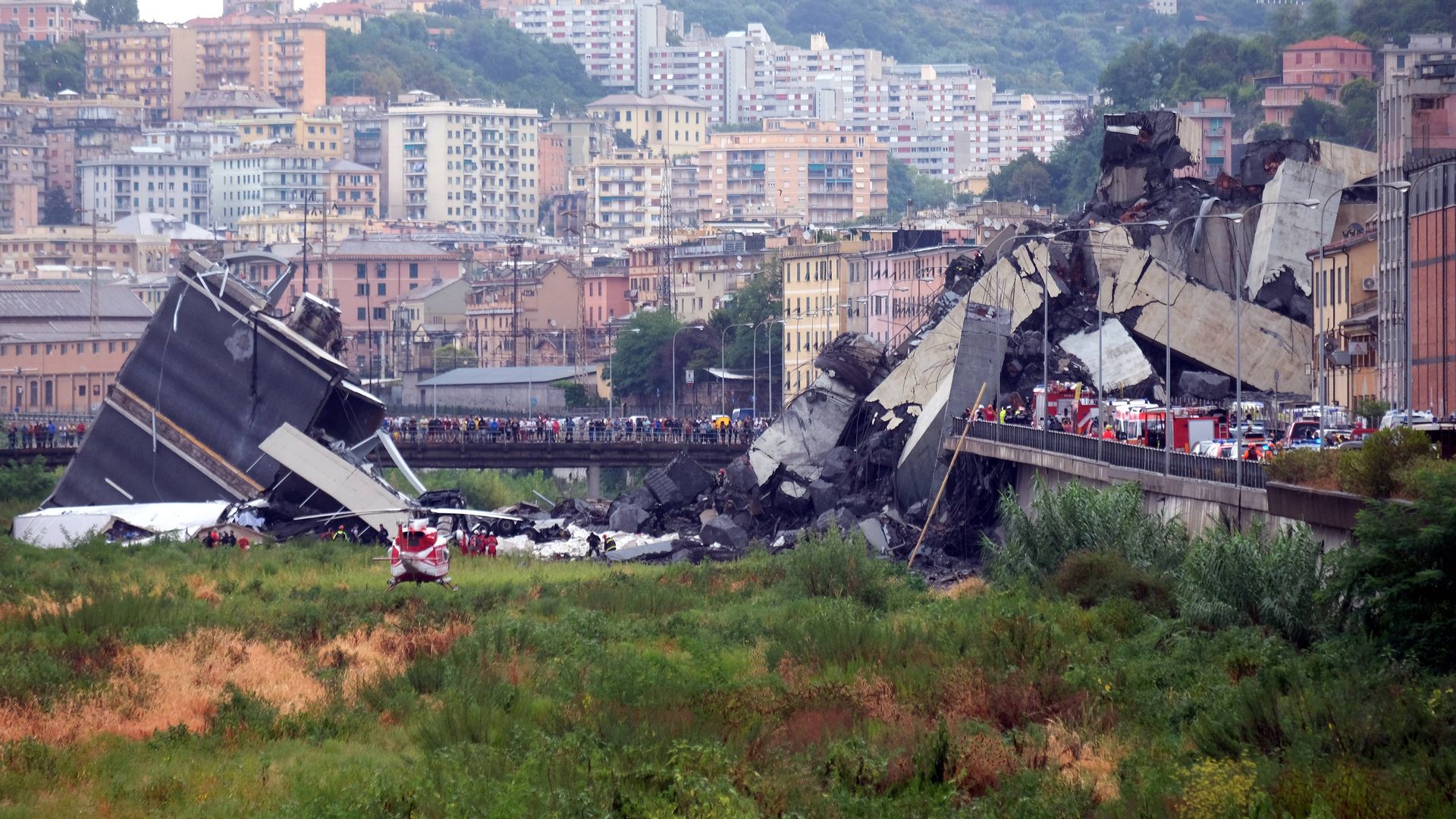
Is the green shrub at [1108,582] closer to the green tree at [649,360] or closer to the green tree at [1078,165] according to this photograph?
the green tree at [649,360]

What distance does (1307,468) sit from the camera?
39.4 metres

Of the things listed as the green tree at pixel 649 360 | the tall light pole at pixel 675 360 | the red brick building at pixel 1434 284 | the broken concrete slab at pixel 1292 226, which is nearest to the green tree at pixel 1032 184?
the tall light pole at pixel 675 360

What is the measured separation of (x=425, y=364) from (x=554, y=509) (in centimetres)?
6768

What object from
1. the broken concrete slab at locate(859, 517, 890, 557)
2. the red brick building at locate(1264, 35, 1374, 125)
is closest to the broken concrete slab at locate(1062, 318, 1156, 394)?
the broken concrete slab at locate(859, 517, 890, 557)

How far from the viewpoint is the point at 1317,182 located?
237ft

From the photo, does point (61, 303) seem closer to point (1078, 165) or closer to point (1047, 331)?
point (1078, 165)

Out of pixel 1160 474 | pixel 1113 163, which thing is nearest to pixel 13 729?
pixel 1160 474

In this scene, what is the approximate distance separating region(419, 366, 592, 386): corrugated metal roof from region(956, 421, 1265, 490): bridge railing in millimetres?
66209

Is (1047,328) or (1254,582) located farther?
(1047,328)

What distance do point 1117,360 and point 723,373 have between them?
50773 mm

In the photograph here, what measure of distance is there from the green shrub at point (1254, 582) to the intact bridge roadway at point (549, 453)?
4254 cm

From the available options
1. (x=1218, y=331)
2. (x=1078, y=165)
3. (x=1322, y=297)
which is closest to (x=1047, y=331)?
(x=1322, y=297)

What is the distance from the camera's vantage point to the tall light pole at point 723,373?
118m

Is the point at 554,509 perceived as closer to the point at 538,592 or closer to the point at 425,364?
the point at 538,592
